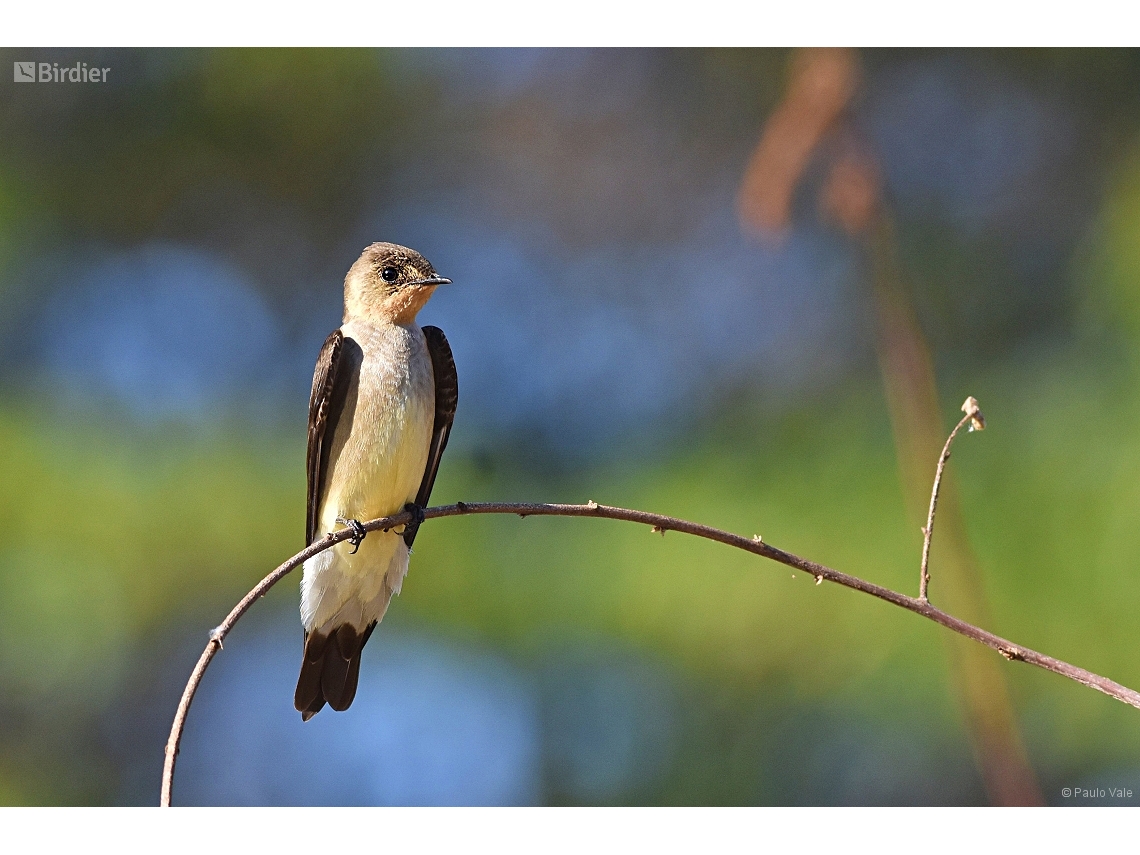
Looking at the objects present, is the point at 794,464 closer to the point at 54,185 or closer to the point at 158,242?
the point at 158,242

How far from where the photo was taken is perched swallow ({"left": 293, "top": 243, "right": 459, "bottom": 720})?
2.68 m

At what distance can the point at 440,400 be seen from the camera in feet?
9.52

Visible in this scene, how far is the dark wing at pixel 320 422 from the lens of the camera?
273 centimetres

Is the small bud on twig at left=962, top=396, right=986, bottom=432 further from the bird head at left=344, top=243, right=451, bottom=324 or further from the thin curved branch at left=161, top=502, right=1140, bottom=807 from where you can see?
the bird head at left=344, top=243, right=451, bottom=324

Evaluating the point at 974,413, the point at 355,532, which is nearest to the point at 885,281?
the point at 974,413

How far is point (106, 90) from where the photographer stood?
15.4 ft

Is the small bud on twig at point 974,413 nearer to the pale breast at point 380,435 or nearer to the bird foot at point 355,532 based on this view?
the bird foot at point 355,532

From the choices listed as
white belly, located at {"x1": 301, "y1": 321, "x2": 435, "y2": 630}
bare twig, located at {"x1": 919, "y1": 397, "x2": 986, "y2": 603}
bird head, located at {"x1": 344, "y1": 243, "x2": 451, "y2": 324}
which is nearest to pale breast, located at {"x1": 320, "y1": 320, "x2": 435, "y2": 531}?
white belly, located at {"x1": 301, "y1": 321, "x2": 435, "y2": 630}

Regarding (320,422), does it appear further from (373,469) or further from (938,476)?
(938,476)

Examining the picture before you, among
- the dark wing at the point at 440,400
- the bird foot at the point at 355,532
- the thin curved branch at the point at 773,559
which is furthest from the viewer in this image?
the dark wing at the point at 440,400

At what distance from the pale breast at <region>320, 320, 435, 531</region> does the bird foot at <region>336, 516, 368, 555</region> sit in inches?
0.9

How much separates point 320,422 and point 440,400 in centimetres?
31

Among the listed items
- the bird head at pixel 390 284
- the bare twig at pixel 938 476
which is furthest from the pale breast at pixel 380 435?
the bare twig at pixel 938 476

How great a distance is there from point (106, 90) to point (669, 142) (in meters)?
2.31
